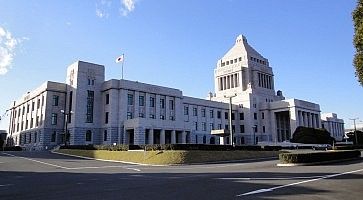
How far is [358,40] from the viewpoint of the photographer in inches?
691

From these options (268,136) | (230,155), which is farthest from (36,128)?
(268,136)

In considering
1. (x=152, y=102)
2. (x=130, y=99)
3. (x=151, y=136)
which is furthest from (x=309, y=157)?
(x=152, y=102)

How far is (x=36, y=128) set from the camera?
247ft

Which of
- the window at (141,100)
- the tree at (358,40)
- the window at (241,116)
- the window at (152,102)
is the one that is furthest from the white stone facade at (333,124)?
the tree at (358,40)

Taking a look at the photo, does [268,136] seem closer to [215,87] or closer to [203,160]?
[215,87]

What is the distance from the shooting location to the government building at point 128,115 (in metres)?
70.4

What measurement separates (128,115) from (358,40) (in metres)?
60.2

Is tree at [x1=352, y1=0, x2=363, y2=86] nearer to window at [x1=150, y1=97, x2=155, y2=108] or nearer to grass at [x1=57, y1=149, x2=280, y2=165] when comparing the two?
grass at [x1=57, y1=149, x2=280, y2=165]

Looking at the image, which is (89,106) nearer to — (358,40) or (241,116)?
(241,116)

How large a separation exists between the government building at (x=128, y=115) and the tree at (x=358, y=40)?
115 ft

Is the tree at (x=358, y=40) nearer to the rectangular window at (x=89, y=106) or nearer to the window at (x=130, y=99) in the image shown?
the window at (x=130, y=99)

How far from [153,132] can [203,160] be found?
34687 millimetres

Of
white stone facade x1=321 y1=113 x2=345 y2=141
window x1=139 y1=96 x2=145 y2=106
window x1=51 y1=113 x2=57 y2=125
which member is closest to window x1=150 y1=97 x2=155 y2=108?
window x1=139 y1=96 x2=145 y2=106

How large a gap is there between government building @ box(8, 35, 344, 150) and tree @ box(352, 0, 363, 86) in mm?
34955
